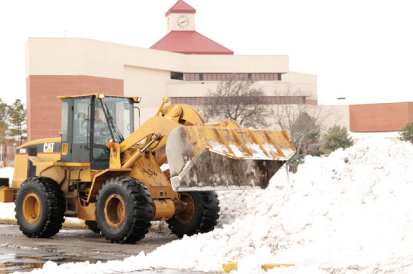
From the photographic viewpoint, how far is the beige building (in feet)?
197

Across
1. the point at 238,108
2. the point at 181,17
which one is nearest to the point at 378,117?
the point at 181,17

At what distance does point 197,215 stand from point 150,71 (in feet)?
186

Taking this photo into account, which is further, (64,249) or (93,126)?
(93,126)

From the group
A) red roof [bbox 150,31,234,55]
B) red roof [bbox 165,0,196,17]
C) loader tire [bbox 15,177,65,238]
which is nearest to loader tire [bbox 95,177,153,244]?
loader tire [bbox 15,177,65,238]

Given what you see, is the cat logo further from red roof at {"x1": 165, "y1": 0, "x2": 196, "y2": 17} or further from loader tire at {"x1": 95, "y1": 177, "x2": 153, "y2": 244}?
red roof at {"x1": 165, "y1": 0, "x2": 196, "y2": 17}

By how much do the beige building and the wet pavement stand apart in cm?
3864

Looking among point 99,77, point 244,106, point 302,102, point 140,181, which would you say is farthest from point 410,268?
point 302,102

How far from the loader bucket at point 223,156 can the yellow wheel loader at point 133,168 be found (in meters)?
0.02

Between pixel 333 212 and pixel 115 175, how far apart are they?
5.96 m

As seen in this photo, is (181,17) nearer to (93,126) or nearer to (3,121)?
(3,121)

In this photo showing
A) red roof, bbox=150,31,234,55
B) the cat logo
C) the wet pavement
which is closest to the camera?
the wet pavement

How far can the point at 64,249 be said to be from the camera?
38.3 feet

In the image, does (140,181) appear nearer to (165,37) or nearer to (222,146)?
(222,146)

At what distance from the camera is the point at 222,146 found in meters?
11.6
